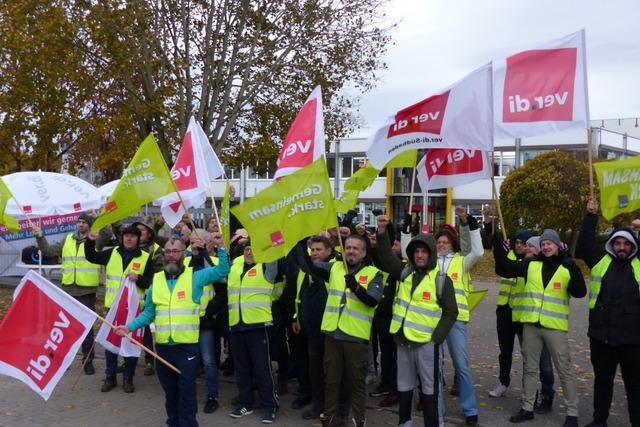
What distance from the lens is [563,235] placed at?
30000mm

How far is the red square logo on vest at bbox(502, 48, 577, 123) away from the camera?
22.3ft

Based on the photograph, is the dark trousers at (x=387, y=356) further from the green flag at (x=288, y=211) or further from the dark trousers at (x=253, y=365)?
the green flag at (x=288, y=211)

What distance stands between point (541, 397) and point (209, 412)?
3.46 m

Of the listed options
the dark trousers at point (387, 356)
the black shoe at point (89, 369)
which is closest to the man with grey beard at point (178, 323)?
the dark trousers at point (387, 356)

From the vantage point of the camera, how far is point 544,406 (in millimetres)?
6941

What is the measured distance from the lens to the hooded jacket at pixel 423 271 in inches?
231

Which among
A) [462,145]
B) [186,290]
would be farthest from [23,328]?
[462,145]

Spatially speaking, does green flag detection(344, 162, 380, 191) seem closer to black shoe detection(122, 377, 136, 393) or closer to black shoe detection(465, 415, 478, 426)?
black shoe detection(465, 415, 478, 426)

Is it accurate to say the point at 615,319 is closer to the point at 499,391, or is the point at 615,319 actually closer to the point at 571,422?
the point at 571,422

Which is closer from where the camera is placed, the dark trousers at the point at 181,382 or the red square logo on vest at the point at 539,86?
the dark trousers at the point at 181,382

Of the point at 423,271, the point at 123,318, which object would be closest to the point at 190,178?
the point at 123,318

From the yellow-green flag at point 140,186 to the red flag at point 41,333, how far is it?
4.78 ft

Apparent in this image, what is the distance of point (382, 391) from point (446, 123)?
3.06 m

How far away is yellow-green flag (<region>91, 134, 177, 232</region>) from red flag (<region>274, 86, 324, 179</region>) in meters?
1.30
